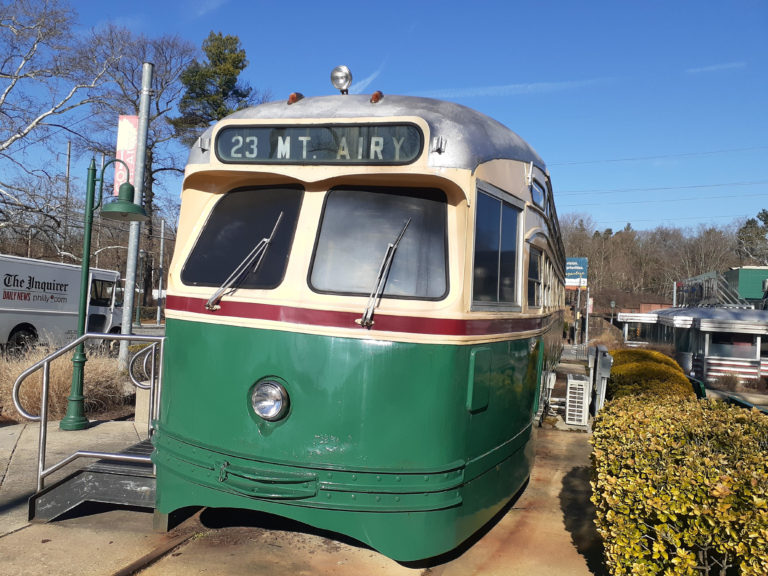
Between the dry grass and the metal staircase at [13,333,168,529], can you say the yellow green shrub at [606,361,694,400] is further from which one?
the dry grass

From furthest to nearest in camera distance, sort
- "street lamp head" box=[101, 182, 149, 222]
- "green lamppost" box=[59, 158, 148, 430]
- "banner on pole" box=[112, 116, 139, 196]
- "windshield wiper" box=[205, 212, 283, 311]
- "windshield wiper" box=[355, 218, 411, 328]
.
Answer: "banner on pole" box=[112, 116, 139, 196], "green lamppost" box=[59, 158, 148, 430], "street lamp head" box=[101, 182, 149, 222], "windshield wiper" box=[205, 212, 283, 311], "windshield wiper" box=[355, 218, 411, 328]

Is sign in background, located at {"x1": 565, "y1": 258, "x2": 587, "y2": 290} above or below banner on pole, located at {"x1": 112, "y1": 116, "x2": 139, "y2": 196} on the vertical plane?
below

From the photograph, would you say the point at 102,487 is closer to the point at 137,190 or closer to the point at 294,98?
the point at 294,98

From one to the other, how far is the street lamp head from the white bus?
29.8 feet

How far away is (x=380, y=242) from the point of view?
3857 millimetres

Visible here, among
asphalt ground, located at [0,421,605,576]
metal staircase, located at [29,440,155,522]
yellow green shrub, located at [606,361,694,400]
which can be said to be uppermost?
yellow green shrub, located at [606,361,694,400]

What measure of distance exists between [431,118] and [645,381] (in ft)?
23.3

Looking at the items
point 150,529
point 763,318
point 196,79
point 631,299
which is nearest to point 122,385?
point 150,529

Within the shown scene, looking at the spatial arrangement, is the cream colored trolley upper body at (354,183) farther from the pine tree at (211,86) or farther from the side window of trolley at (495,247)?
the pine tree at (211,86)

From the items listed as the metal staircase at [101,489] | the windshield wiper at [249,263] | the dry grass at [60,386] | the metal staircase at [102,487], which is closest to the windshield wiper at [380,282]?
the windshield wiper at [249,263]

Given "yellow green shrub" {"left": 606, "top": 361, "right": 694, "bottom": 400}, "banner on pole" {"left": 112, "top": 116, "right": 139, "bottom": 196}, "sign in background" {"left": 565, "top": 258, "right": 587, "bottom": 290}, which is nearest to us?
"yellow green shrub" {"left": 606, "top": 361, "right": 694, "bottom": 400}

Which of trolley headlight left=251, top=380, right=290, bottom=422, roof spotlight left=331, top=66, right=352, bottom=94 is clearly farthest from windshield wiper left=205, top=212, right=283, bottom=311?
roof spotlight left=331, top=66, right=352, bottom=94

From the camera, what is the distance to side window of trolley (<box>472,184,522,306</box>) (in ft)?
13.0

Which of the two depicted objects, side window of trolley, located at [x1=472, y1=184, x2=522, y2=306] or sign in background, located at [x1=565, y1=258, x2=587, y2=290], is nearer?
side window of trolley, located at [x1=472, y1=184, x2=522, y2=306]
